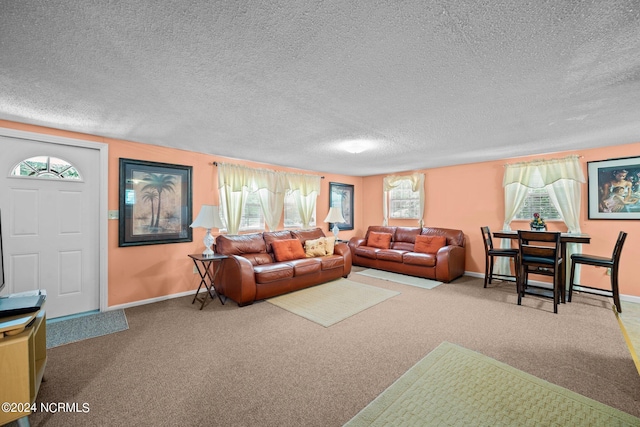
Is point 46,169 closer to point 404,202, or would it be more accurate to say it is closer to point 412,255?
point 412,255

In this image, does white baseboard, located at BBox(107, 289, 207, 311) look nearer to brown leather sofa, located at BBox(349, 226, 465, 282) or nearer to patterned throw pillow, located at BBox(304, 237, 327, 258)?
patterned throw pillow, located at BBox(304, 237, 327, 258)

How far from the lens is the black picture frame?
6.54 m

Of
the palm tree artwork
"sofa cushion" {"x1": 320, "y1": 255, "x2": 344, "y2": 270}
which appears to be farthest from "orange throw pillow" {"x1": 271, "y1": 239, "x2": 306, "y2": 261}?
the palm tree artwork

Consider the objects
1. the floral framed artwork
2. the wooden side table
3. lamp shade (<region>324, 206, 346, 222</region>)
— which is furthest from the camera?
lamp shade (<region>324, 206, 346, 222</region>)

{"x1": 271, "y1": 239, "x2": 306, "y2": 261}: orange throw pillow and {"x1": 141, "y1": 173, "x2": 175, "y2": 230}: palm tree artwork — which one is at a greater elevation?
{"x1": 141, "y1": 173, "x2": 175, "y2": 230}: palm tree artwork

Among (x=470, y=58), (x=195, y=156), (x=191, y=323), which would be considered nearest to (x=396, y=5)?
(x=470, y=58)

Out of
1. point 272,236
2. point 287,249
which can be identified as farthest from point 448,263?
point 272,236

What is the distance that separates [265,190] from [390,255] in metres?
2.84

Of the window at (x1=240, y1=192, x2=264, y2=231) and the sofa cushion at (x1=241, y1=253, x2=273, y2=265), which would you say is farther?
the window at (x1=240, y1=192, x2=264, y2=231)

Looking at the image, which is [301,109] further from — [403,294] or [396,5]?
[403,294]

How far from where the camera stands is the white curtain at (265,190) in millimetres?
4539

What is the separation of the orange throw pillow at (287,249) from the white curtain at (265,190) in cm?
65

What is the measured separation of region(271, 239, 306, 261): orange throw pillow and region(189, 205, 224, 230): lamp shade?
1.15 m

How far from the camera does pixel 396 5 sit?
4.22 feet
